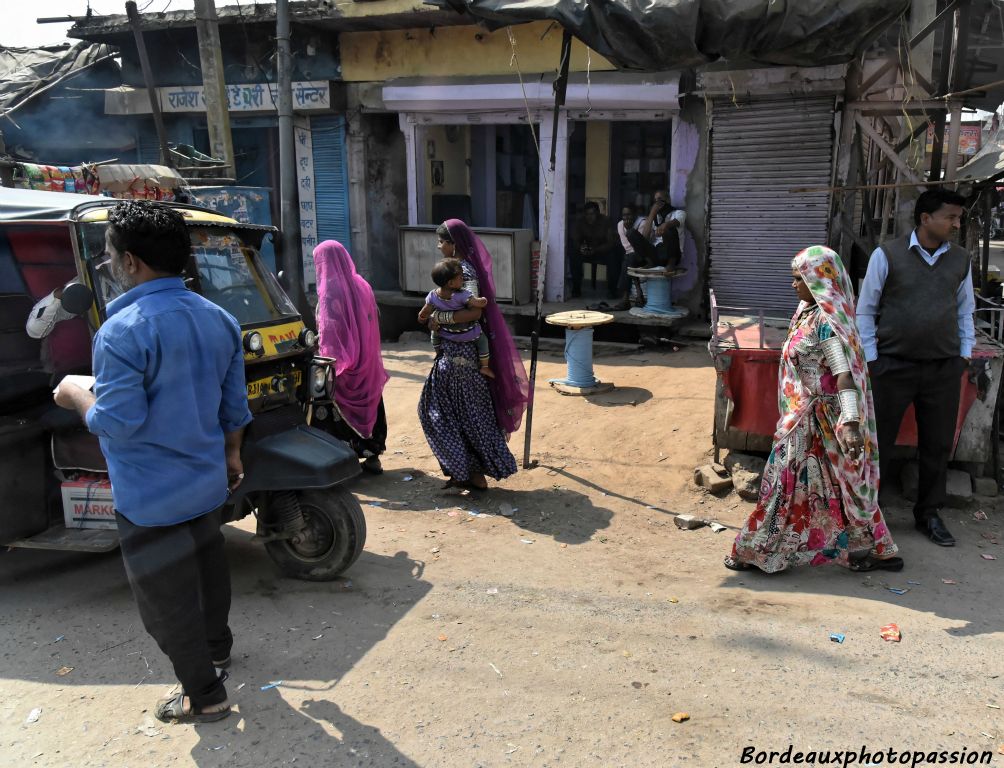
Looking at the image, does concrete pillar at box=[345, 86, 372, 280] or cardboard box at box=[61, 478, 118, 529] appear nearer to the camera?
cardboard box at box=[61, 478, 118, 529]

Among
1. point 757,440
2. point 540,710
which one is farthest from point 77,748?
point 757,440

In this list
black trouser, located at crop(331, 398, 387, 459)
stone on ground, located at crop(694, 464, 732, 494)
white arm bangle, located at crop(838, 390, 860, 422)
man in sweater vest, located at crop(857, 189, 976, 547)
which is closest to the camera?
white arm bangle, located at crop(838, 390, 860, 422)

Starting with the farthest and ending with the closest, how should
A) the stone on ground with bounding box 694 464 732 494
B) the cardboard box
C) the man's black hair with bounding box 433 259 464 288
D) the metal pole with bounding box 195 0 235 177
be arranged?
1. the metal pole with bounding box 195 0 235 177
2. the stone on ground with bounding box 694 464 732 494
3. the man's black hair with bounding box 433 259 464 288
4. the cardboard box

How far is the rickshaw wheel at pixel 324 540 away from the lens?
4312mm

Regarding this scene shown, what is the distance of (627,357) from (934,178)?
465cm

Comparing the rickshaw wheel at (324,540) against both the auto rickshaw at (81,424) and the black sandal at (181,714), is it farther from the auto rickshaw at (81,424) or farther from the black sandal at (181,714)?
the black sandal at (181,714)

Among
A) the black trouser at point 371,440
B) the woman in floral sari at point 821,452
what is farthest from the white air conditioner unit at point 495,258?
the woman in floral sari at point 821,452

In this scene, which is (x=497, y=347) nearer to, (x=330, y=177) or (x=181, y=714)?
(x=181, y=714)

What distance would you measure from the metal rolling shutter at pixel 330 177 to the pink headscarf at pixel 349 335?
745 cm

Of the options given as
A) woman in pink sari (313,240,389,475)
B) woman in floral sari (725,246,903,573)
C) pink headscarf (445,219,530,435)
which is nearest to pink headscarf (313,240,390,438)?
woman in pink sari (313,240,389,475)

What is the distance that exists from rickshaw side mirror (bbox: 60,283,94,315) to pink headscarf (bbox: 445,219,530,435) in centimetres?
256

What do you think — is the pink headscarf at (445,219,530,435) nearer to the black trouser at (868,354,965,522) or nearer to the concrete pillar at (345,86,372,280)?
the black trouser at (868,354,965,522)

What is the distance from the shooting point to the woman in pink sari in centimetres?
599

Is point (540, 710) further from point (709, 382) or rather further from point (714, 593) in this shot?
point (709, 382)
